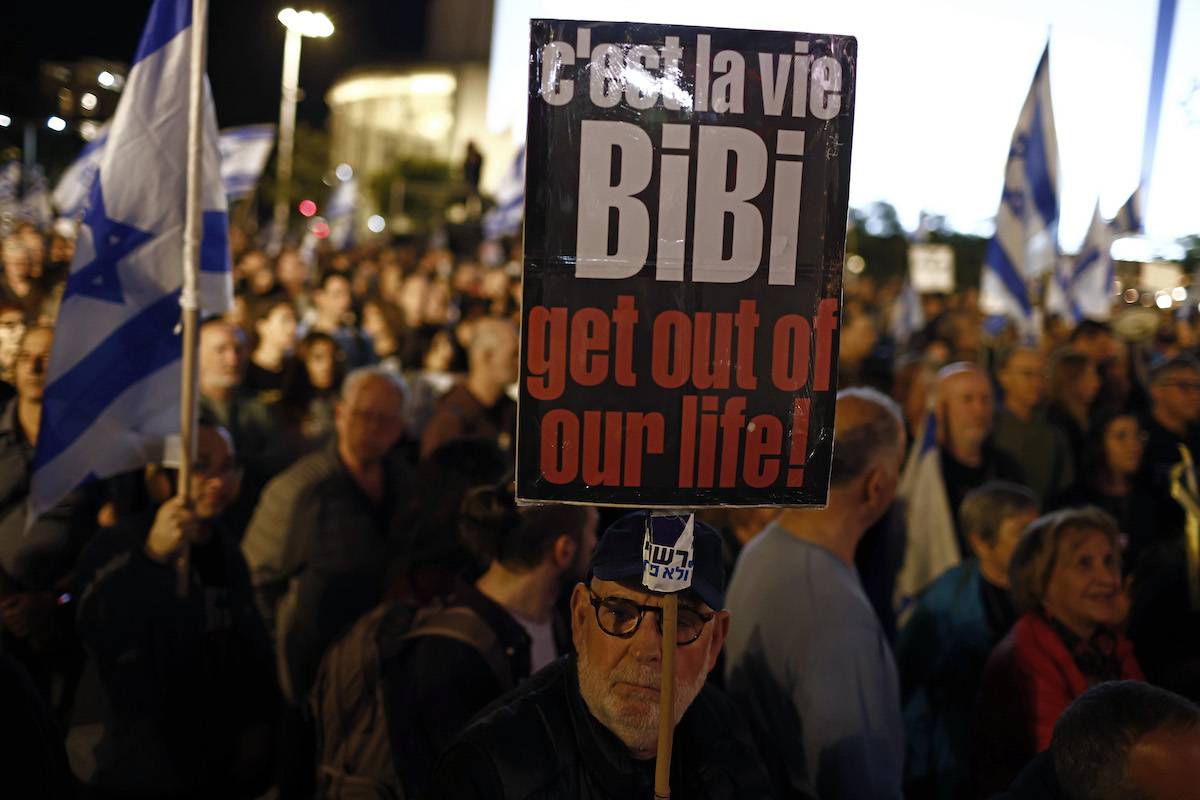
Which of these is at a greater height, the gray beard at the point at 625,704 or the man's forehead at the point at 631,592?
the man's forehead at the point at 631,592

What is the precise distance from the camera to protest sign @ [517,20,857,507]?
2.18 m

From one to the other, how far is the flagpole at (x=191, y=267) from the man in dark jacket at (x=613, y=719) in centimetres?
156

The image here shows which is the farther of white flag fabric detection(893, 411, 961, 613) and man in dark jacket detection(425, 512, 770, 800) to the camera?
white flag fabric detection(893, 411, 961, 613)

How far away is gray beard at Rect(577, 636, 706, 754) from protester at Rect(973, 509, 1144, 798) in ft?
4.80

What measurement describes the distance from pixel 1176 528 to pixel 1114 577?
2.71 m

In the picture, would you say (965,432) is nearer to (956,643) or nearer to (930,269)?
(956,643)

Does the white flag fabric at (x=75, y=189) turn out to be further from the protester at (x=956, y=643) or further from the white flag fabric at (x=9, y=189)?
the protester at (x=956, y=643)

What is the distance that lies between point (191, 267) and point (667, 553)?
221 cm

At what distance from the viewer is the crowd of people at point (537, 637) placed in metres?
2.38

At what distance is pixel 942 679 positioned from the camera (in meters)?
3.93

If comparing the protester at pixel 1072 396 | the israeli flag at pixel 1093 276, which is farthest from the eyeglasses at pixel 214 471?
the israeli flag at pixel 1093 276

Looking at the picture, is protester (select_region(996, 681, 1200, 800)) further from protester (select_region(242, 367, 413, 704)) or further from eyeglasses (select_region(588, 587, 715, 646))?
protester (select_region(242, 367, 413, 704))

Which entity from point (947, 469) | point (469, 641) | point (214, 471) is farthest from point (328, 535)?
point (947, 469)

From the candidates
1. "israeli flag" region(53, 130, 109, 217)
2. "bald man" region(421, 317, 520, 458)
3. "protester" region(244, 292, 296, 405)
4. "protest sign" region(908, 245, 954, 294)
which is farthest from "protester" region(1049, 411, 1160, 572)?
"protest sign" region(908, 245, 954, 294)
